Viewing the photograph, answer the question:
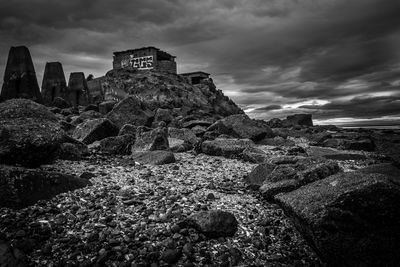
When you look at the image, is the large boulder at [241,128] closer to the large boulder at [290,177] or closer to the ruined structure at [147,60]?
the large boulder at [290,177]

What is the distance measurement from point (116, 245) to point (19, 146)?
3071mm

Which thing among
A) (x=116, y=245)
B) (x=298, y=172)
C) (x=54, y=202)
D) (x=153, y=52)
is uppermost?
(x=153, y=52)

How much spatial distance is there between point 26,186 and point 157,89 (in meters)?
35.3

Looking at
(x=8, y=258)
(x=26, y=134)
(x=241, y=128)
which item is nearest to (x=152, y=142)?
(x=26, y=134)

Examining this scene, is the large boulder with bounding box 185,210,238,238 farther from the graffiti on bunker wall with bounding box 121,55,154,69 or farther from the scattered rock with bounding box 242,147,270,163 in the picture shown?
the graffiti on bunker wall with bounding box 121,55,154,69

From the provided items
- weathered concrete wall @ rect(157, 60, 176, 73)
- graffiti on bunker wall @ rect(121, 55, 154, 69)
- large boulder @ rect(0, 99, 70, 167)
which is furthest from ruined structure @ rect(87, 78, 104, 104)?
large boulder @ rect(0, 99, 70, 167)

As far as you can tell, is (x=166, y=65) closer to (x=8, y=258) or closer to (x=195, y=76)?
(x=195, y=76)

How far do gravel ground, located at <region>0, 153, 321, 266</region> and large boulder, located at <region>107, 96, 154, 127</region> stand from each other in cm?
814

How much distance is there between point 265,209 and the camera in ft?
12.6

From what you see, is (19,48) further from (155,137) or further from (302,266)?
(302,266)

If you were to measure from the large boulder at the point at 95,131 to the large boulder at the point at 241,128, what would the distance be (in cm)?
407

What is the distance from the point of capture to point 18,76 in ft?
70.2

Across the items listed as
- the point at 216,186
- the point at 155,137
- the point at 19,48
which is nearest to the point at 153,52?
the point at 19,48

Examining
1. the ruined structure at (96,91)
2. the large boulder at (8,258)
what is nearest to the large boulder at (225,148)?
the large boulder at (8,258)
